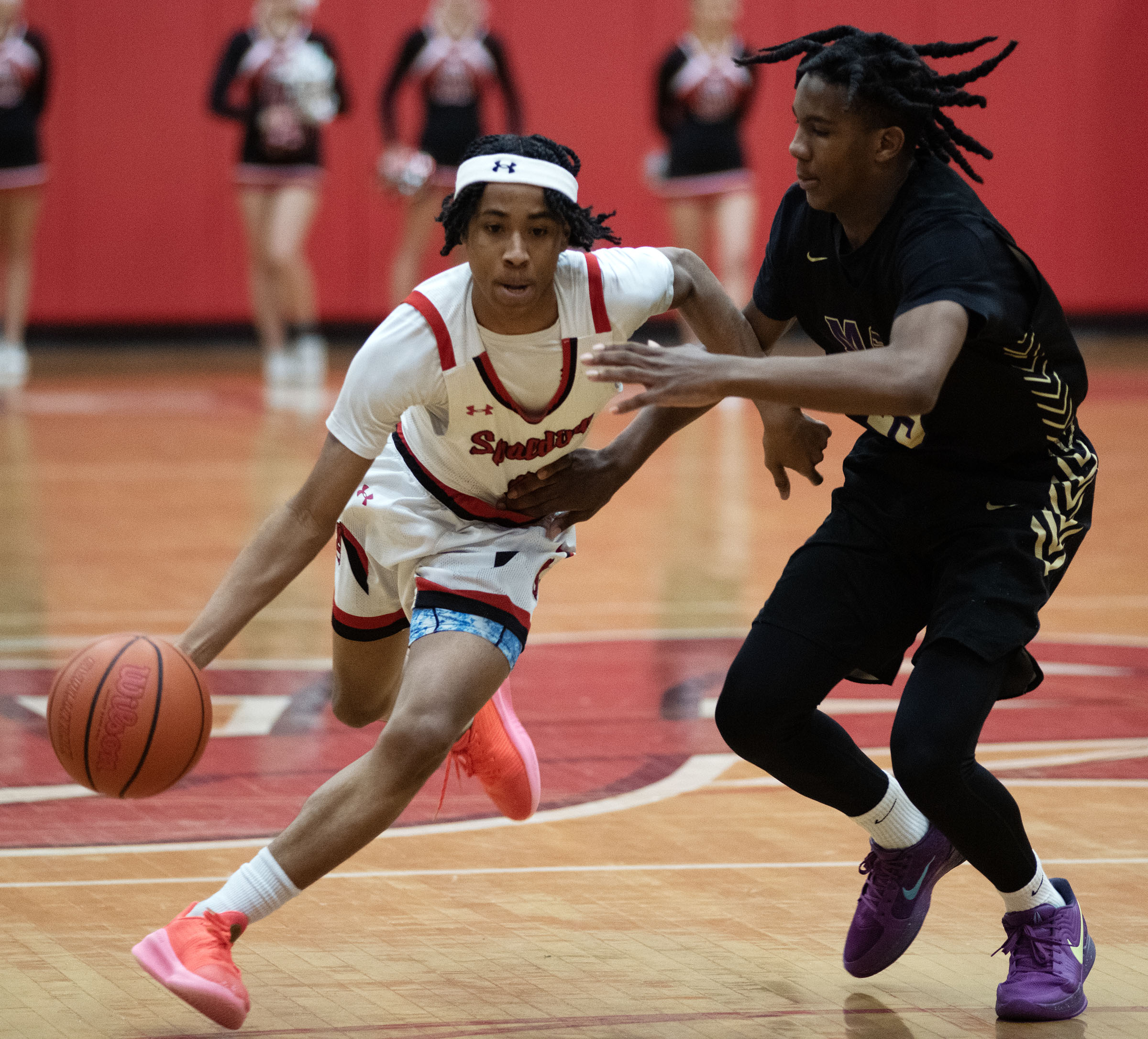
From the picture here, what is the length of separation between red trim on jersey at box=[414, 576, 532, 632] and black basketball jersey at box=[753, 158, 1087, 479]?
78 centimetres

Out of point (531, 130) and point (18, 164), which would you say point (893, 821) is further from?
point (531, 130)

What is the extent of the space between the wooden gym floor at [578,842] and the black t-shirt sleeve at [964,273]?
127 cm

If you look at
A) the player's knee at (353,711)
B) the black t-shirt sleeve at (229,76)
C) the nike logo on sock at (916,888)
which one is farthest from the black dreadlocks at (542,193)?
the black t-shirt sleeve at (229,76)

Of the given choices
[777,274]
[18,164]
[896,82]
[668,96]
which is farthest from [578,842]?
[18,164]

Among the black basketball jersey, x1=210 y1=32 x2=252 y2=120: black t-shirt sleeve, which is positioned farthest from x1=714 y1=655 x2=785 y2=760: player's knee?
x1=210 y1=32 x2=252 y2=120: black t-shirt sleeve

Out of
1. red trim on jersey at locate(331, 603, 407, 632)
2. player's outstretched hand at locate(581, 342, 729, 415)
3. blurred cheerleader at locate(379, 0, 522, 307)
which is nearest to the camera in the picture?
player's outstretched hand at locate(581, 342, 729, 415)

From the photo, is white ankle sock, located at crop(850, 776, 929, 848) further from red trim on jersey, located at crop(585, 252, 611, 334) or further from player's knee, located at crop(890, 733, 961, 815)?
red trim on jersey, located at crop(585, 252, 611, 334)

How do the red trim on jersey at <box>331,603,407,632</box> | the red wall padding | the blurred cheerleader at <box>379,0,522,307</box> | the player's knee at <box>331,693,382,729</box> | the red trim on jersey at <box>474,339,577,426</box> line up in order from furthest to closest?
the red wall padding → the blurred cheerleader at <box>379,0,522,307</box> → the player's knee at <box>331,693,382,729</box> → the red trim on jersey at <box>331,603,407,632</box> → the red trim on jersey at <box>474,339,577,426</box>

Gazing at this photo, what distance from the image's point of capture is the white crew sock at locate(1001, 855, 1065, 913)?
11.2 ft

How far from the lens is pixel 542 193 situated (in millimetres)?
3488

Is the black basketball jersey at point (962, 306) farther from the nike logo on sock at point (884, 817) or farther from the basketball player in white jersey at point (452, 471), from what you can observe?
the nike logo on sock at point (884, 817)

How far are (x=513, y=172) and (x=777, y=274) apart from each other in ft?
1.93

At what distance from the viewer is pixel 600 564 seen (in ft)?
25.5

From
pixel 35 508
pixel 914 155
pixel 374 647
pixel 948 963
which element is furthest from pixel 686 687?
pixel 35 508
